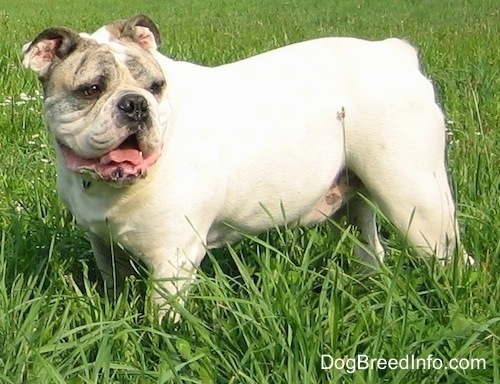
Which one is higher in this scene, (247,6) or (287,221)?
(287,221)

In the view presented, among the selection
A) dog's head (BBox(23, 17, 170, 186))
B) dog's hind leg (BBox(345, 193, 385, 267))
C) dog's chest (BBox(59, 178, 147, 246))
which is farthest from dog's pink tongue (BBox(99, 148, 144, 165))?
dog's hind leg (BBox(345, 193, 385, 267))

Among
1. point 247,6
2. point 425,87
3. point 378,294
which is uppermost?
point 425,87

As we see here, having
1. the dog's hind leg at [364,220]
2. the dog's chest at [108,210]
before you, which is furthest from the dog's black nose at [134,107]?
the dog's hind leg at [364,220]

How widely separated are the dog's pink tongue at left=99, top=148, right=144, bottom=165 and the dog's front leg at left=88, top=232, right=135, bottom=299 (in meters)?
0.44

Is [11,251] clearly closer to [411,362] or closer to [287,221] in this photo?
[287,221]

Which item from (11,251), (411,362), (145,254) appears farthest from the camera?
(11,251)

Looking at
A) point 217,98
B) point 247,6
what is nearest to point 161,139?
point 217,98

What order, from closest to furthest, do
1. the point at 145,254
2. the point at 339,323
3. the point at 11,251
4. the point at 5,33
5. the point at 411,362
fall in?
the point at 411,362 < the point at 339,323 < the point at 145,254 < the point at 11,251 < the point at 5,33

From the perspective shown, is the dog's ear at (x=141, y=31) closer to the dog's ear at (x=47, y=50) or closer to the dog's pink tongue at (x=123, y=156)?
the dog's ear at (x=47, y=50)

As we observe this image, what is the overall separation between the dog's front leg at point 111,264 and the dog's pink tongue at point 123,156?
0.44 metres

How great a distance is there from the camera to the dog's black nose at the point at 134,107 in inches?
115

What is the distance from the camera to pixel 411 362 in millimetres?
2520

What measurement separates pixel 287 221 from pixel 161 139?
75cm

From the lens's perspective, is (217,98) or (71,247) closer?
(217,98)
